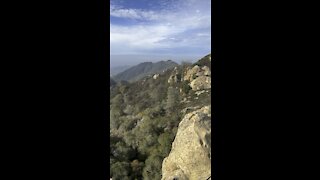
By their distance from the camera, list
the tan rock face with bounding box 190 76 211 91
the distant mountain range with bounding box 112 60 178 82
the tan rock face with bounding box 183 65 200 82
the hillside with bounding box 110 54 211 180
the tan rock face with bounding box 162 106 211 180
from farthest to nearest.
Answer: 1. the distant mountain range with bounding box 112 60 178 82
2. the tan rock face with bounding box 183 65 200 82
3. the tan rock face with bounding box 190 76 211 91
4. the hillside with bounding box 110 54 211 180
5. the tan rock face with bounding box 162 106 211 180

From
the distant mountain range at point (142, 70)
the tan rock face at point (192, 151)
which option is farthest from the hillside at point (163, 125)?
the distant mountain range at point (142, 70)

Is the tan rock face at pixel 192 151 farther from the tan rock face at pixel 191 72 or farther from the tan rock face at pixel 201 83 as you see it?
the tan rock face at pixel 191 72

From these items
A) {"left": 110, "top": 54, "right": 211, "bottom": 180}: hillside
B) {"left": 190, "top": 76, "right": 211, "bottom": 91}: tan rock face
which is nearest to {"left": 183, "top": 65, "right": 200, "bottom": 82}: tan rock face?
{"left": 110, "top": 54, "right": 211, "bottom": 180}: hillside

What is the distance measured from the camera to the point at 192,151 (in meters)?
4.35

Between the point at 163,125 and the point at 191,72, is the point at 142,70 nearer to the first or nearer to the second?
the point at 191,72

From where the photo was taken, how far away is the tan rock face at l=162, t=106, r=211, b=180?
4031 millimetres

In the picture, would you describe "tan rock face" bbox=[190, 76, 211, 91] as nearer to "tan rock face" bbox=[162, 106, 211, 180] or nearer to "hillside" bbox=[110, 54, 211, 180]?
"hillside" bbox=[110, 54, 211, 180]

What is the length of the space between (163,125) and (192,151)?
131 inches

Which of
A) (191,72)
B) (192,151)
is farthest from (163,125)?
(192,151)

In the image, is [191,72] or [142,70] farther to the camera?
[142,70]
